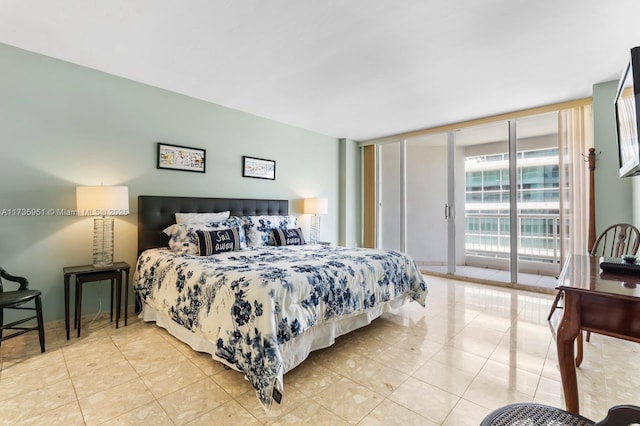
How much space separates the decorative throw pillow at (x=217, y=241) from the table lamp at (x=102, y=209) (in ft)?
2.44

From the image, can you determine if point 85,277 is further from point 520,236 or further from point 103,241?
point 520,236

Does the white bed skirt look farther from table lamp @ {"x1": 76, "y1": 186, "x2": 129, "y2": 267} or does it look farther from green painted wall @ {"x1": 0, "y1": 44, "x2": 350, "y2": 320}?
green painted wall @ {"x1": 0, "y1": 44, "x2": 350, "y2": 320}

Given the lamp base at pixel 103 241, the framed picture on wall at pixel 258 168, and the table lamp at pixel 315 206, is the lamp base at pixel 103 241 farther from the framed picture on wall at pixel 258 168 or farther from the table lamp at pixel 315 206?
the table lamp at pixel 315 206

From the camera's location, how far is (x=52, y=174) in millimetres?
2758

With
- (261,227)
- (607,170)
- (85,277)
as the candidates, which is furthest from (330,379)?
(607,170)

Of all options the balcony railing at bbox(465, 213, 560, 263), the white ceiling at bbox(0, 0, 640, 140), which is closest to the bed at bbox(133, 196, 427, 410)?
the white ceiling at bbox(0, 0, 640, 140)

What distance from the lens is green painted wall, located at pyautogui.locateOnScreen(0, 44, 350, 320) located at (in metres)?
2.59

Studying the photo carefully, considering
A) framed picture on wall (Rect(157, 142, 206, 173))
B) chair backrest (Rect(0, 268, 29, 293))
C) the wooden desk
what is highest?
framed picture on wall (Rect(157, 142, 206, 173))

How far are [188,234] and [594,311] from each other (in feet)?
10.1

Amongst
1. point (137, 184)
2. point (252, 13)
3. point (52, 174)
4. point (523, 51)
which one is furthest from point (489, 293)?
point (52, 174)

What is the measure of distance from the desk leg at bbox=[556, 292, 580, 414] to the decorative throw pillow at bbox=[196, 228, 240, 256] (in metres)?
2.68

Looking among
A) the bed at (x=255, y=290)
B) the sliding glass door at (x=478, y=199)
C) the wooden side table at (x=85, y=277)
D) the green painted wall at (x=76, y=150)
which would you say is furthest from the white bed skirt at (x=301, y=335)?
the sliding glass door at (x=478, y=199)

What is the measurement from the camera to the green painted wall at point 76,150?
102 inches

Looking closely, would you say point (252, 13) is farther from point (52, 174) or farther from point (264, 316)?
point (52, 174)
